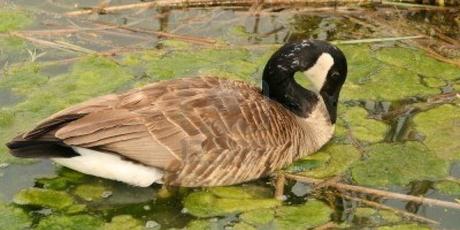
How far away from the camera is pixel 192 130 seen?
5.52 meters

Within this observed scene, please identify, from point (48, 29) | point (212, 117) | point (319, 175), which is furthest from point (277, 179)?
point (48, 29)

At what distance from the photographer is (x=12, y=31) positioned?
7688mm

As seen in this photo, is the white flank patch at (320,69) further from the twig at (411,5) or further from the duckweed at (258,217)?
the twig at (411,5)

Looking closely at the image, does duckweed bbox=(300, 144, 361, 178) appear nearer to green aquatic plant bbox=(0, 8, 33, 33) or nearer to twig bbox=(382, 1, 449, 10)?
twig bbox=(382, 1, 449, 10)

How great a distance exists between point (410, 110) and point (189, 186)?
2195mm

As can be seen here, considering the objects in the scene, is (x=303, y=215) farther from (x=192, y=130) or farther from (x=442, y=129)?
(x=442, y=129)

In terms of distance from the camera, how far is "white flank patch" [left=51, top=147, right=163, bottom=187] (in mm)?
5406

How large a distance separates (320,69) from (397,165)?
92 cm

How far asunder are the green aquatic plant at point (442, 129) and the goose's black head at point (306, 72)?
2.61 ft

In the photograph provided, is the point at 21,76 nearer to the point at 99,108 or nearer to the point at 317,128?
the point at 99,108

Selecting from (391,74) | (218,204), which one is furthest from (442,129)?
(218,204)

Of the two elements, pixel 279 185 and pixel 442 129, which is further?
pixel 442 129

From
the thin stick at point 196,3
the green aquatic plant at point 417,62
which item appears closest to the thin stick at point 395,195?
the green aquatic plant at point 417,62

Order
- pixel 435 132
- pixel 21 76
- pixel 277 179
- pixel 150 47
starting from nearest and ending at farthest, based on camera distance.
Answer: pixel 277 179 < pixel 435 132 < pixel 21 76 < pixel 150 47
